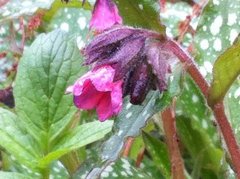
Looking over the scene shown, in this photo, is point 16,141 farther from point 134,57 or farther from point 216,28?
point 216,28

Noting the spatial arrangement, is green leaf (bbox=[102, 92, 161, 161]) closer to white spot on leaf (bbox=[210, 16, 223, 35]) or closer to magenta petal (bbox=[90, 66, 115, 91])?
magenta petal (bbox=[90, 66, 115, 91])

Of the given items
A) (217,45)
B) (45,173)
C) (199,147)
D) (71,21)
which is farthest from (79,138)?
(71,21)

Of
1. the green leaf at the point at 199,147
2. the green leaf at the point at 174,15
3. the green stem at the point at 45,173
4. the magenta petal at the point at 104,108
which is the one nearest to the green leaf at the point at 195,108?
the green leaf at the point at 199,147

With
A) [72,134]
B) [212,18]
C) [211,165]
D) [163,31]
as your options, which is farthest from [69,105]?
[211,165]

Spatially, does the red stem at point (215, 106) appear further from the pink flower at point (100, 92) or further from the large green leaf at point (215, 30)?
the large green leaf at point (215, 30)

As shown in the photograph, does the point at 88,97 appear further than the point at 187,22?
No

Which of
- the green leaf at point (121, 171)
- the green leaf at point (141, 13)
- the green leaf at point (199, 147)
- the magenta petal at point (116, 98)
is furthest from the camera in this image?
the green leaf at point (199, 147)
